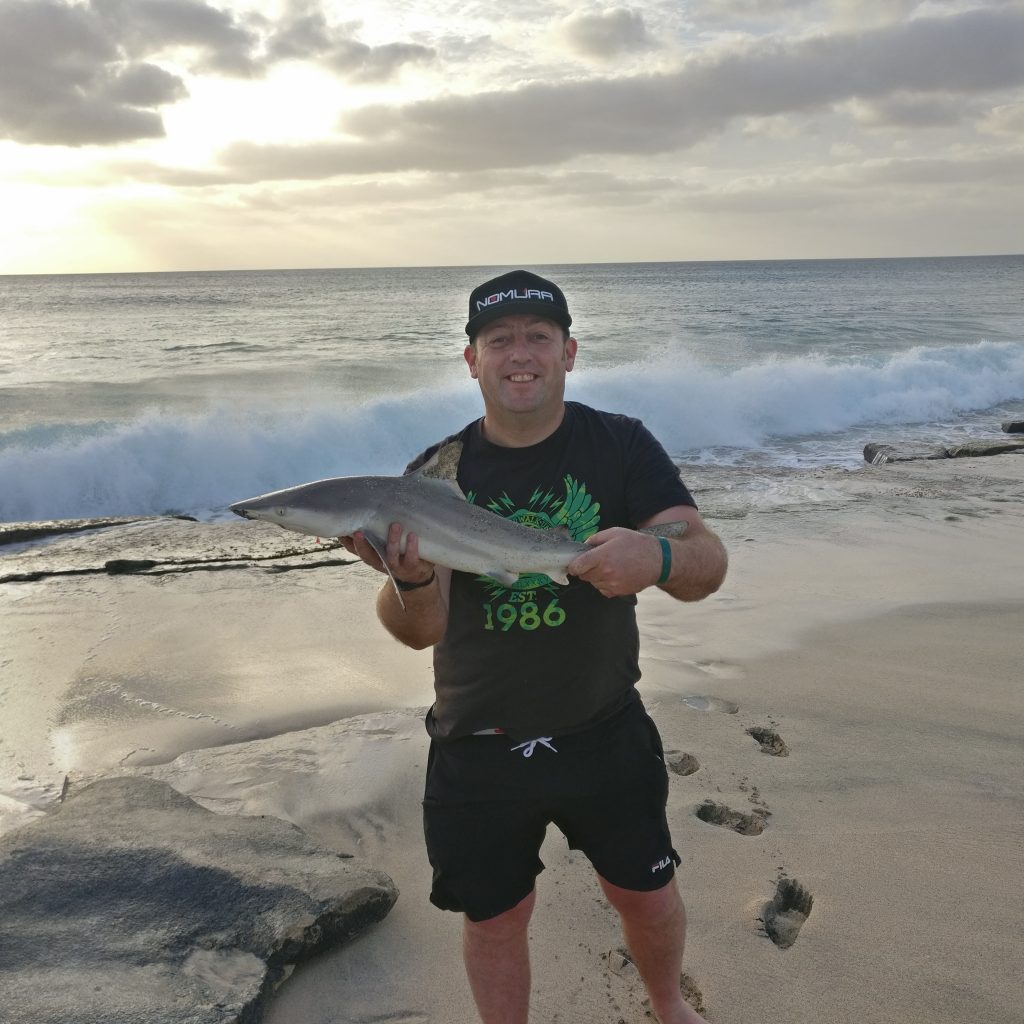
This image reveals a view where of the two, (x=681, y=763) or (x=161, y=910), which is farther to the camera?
(x=681, y=763)

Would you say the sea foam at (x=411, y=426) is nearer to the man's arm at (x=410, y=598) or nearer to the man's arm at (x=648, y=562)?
the man's arm at (x=410, y=598)

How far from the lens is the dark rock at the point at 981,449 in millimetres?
15141

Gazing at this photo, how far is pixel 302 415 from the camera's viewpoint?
1953cm

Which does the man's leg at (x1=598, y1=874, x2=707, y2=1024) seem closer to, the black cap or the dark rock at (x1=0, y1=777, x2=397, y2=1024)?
the dark rock at (x1=0, y1=777, x2=397, y2=1024)

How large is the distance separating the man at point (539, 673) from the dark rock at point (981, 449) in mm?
14280

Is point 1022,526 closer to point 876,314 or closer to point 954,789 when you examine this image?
point 954,789

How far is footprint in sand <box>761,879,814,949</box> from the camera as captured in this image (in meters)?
3.45

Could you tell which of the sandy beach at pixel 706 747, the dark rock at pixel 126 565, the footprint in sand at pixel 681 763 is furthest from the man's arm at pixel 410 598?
the dark rock at pixel 126 565

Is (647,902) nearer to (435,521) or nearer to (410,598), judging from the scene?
(410,598)

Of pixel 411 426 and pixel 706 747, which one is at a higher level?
pixel 706 747

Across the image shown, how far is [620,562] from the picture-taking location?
2.58 meters

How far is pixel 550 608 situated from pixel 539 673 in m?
0.22

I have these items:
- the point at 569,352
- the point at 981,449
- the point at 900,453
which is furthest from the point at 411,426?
the point at 569,352

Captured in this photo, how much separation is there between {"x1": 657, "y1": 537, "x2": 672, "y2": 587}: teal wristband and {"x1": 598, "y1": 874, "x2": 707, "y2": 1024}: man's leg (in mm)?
1062
